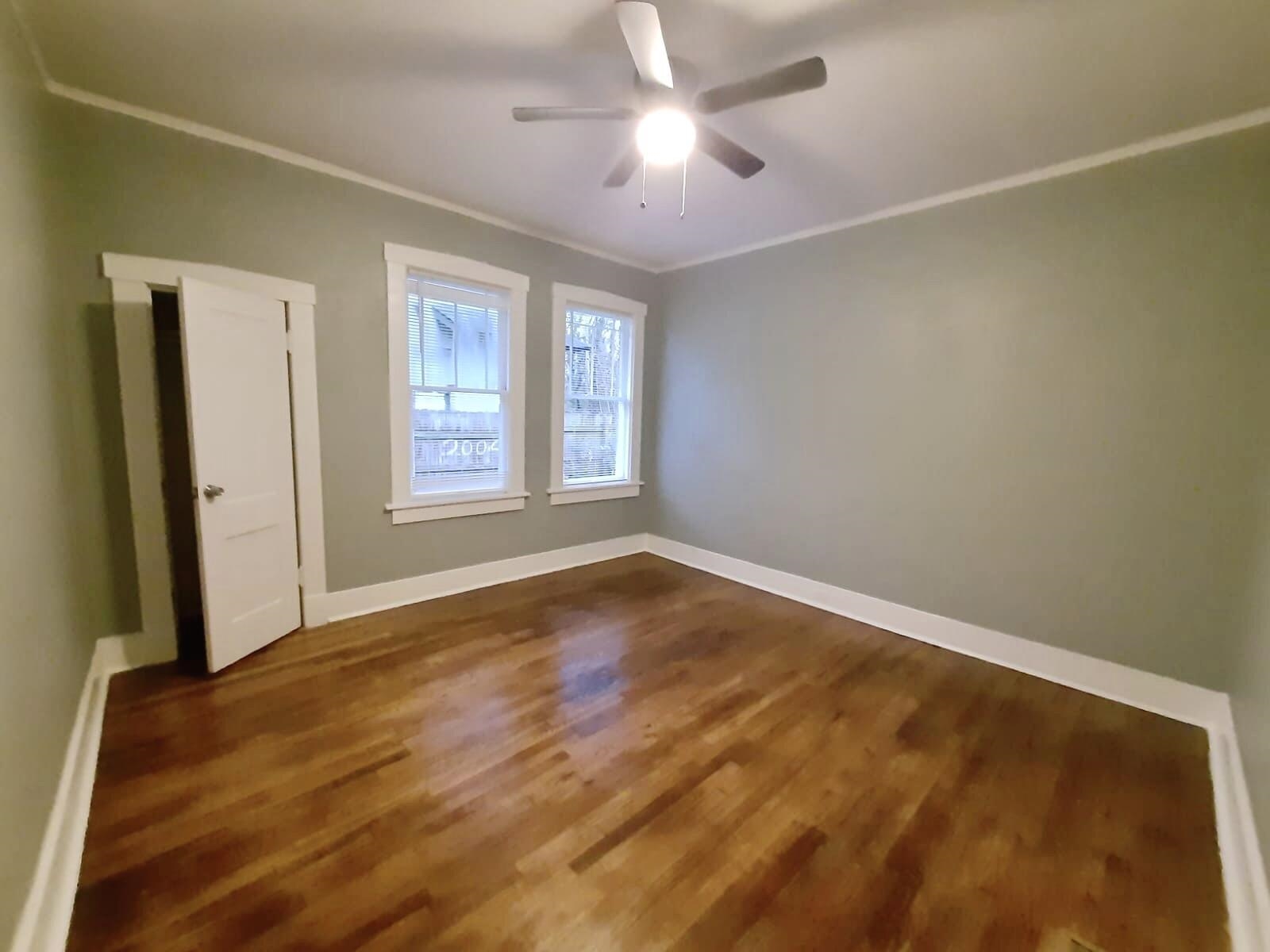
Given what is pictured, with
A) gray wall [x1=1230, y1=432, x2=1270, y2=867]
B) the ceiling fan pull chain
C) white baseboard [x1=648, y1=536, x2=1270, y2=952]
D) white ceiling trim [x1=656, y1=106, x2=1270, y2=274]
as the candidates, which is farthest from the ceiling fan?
white baseboard [x1=648, y1=536, x2=1270, y2=952]

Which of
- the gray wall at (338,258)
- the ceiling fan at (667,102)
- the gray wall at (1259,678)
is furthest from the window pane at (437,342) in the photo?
the gray wall at (1259,678)

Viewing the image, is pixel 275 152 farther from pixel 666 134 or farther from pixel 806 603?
pixel 806 603

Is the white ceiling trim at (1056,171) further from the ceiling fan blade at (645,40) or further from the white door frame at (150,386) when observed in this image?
the white door frame at (150,386)

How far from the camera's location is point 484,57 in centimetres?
201

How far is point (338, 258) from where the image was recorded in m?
3.05

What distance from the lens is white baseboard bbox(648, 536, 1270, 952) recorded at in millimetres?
1489

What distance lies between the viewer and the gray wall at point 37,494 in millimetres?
→ 1251

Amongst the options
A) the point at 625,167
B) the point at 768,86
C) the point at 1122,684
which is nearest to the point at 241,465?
the point at 625,167

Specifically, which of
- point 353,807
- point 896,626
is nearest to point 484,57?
point 353,807

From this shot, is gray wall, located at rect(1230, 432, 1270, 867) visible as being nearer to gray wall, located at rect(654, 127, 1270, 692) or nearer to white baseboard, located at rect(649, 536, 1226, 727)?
gray wall, located at rect(654, 127, 1270, 692)

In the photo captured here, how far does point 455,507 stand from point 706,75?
2929mm

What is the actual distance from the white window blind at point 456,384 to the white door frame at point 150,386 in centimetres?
66

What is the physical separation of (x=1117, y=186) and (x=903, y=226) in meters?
0.99

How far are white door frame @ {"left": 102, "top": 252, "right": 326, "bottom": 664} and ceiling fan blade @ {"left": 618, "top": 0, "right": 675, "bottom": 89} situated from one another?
2.29 m
